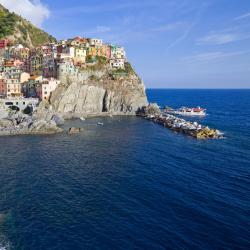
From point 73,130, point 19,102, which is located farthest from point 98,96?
point 73,130

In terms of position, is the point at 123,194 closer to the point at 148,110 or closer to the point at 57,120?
the point at 57,120

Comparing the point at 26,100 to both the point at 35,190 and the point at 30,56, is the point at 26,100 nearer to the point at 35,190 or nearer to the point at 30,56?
the point at 30,56

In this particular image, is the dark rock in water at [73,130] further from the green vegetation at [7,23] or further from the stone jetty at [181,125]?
the green vegetation at [7,23]

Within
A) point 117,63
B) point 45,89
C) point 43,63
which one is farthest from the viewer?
point 117,63

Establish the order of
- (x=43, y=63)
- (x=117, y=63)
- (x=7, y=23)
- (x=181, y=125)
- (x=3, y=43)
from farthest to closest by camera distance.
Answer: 1. (x=7, y=23)
2. (x=3, y=43)
3. (x=117, y=63)
4. (x=43, y=63)
5. (x=181, y=125)

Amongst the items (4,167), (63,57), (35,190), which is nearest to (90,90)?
(63,57)

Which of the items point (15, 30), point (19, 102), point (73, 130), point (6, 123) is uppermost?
point (15, 30)

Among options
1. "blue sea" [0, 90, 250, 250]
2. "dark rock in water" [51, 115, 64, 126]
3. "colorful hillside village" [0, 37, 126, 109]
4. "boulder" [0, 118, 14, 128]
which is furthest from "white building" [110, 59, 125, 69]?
"blue sea" [0, 90, 250, 250]

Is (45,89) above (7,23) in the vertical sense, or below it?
below

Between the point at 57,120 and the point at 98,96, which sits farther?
the point at 98,96
